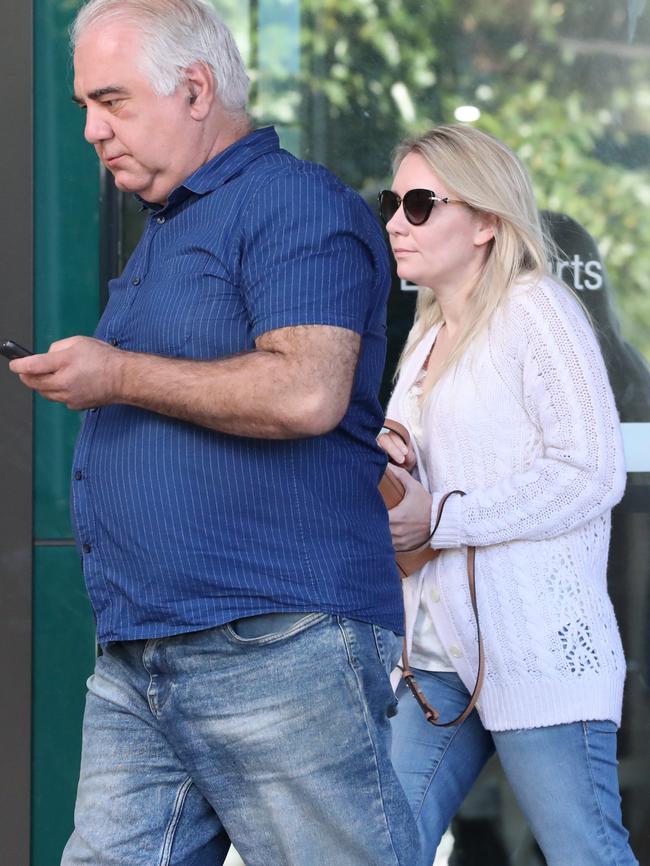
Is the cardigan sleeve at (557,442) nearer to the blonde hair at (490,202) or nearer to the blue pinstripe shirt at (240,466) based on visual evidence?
the blonde hair at (490,202)

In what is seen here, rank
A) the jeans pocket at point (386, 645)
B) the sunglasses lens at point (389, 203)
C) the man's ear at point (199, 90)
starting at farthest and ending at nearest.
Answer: the sunglasses lens at point (389, 203) < the man's ear at point (199, 90) < the jeans pocket at point (386, 645)

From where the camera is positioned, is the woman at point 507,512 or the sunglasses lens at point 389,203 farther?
the sunglasses lens at point 389,203

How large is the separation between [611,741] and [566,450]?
1.87ft

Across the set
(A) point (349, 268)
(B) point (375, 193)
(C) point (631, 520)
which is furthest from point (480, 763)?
(B) point (375, 193)

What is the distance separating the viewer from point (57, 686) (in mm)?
3588

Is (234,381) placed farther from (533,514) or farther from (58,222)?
(58,222)

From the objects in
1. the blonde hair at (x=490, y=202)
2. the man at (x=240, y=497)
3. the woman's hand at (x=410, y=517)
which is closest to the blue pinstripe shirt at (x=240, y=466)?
the man at (x=240, y=497)

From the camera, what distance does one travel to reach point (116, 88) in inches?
82.0

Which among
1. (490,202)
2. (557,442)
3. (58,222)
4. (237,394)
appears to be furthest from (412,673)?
(58,222)

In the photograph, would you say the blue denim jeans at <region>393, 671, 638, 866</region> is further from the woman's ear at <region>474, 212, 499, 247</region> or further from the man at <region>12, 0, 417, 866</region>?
the woman's ear at <region>474, 212, 499, 247</region>

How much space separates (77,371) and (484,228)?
118 cm

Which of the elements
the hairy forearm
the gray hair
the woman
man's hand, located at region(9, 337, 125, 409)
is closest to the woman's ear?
the woman

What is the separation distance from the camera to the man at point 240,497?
6.20 feet

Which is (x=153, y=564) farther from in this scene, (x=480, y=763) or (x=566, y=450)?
(x=480, y=763)
